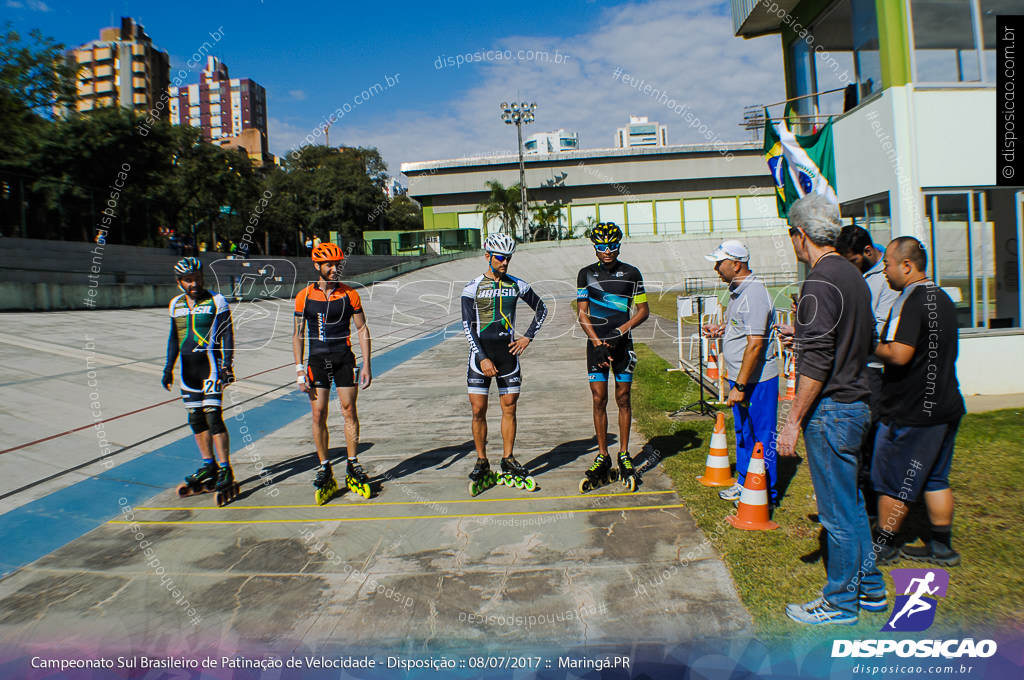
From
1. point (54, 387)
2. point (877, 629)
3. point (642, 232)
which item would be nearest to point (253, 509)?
point (877, 629)

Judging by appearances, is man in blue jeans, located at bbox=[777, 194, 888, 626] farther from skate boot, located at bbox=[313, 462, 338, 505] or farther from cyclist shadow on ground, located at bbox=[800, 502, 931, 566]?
skate boot, located at bbox=[313, 462, 338, 505]

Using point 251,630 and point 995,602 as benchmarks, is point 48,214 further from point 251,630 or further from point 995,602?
point 995,602

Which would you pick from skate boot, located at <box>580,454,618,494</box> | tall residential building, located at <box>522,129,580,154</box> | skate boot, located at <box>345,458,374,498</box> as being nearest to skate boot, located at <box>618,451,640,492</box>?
skate boot, located at <box>580,454,618,494</box>

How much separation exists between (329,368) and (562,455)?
2.61 m

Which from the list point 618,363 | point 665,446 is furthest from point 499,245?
point 665,446

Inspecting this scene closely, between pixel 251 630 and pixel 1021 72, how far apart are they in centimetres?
1105

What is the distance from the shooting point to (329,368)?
5.62 metres

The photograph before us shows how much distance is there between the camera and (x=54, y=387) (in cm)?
859

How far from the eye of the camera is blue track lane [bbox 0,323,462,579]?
4.71m

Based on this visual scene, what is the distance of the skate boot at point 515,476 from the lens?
5520 mm

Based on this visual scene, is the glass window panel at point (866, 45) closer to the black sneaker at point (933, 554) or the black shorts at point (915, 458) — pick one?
the black shorts at point (915, 458)

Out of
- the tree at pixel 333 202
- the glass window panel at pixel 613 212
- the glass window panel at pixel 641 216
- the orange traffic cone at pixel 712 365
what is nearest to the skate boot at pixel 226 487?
the orange traffic cone at pixel 712 365

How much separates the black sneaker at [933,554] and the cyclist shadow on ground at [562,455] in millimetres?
3061

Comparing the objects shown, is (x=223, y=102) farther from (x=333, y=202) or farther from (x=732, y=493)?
(x=732, y=493)
